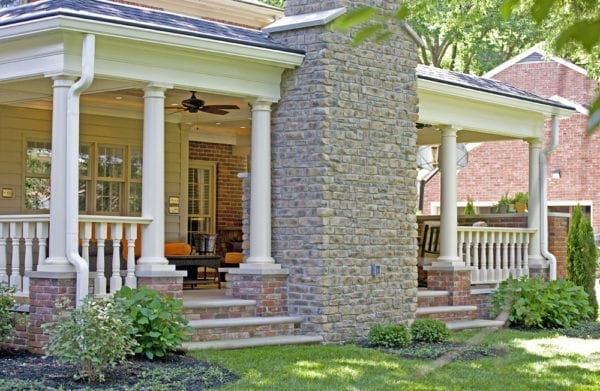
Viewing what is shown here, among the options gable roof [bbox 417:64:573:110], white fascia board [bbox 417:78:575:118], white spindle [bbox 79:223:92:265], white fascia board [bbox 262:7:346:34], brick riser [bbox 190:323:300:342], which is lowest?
brick riser [bbox 190:323:300:342]

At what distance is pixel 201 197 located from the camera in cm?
1656

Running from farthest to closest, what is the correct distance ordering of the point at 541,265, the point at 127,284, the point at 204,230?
the point at 204,230 → the point at 541,265 → the point at 127,284

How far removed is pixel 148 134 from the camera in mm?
10141

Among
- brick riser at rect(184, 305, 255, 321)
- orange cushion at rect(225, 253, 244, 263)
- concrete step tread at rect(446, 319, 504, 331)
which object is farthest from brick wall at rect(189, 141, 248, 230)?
brick riser at rect(184, 305, 255, 321)

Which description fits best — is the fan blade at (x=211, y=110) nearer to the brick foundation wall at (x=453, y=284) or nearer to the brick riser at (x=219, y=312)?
the brick riser at (x=219, y=312)

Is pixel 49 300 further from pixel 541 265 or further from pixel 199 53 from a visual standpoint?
pixel 541 265

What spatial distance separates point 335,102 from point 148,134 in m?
2.27

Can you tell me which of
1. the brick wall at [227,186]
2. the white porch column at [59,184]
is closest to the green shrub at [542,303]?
the brick wall at [227,186]

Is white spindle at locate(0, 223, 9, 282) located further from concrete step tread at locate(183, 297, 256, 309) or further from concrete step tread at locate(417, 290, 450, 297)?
concrete step tread at locate(417, 290, 450, 297)

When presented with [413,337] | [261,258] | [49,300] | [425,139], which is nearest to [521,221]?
[425,139]

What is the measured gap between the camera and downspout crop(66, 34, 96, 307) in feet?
30.1

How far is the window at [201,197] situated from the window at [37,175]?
129 inches

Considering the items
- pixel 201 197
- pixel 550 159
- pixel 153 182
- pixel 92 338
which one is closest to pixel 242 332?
pixel 153 182

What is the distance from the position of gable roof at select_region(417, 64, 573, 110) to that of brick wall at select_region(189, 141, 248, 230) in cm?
417
